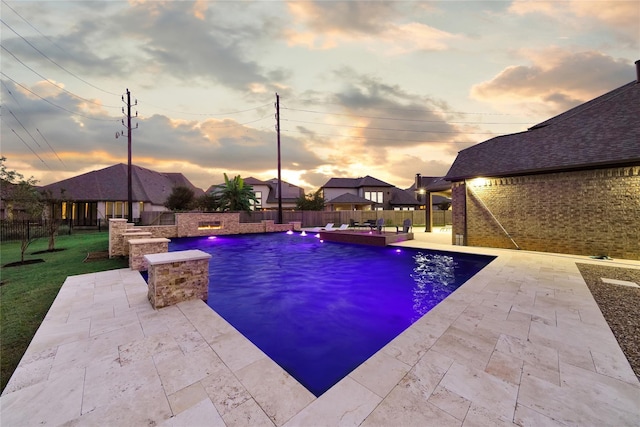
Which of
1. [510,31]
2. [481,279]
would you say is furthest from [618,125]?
[481,279]

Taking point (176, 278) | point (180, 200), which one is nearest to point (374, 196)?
point (180, 200)

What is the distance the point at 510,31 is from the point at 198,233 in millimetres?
23857

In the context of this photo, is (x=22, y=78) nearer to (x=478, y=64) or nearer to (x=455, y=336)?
(x=455, y=336)

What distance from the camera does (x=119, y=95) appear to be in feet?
63.9

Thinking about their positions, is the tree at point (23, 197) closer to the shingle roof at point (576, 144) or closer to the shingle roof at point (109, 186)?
the shingle roof at point (109, 186)

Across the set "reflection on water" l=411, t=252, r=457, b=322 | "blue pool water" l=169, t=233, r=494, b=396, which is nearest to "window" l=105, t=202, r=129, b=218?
"blue pool water" l=169, t=233, r=494, b=396

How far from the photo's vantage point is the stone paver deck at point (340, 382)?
204 centimetres

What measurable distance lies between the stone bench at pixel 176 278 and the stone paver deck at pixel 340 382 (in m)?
0.36

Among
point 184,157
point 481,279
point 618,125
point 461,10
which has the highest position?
point 461,10

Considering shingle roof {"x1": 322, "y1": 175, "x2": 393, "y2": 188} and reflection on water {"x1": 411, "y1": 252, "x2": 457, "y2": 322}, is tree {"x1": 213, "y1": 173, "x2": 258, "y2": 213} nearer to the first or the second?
reflection on water {"x1": 411, "y1": 252, "x2": 457, "y2": 322}

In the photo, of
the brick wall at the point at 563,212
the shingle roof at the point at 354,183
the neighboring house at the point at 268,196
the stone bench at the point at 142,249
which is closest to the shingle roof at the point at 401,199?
the shingle roof at the point at 354,183

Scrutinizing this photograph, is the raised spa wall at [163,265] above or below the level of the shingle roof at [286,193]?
below

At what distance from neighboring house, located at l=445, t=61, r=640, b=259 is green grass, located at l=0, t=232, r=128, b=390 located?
15.8 m

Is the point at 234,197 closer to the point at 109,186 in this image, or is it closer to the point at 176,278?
the point at 109,186
